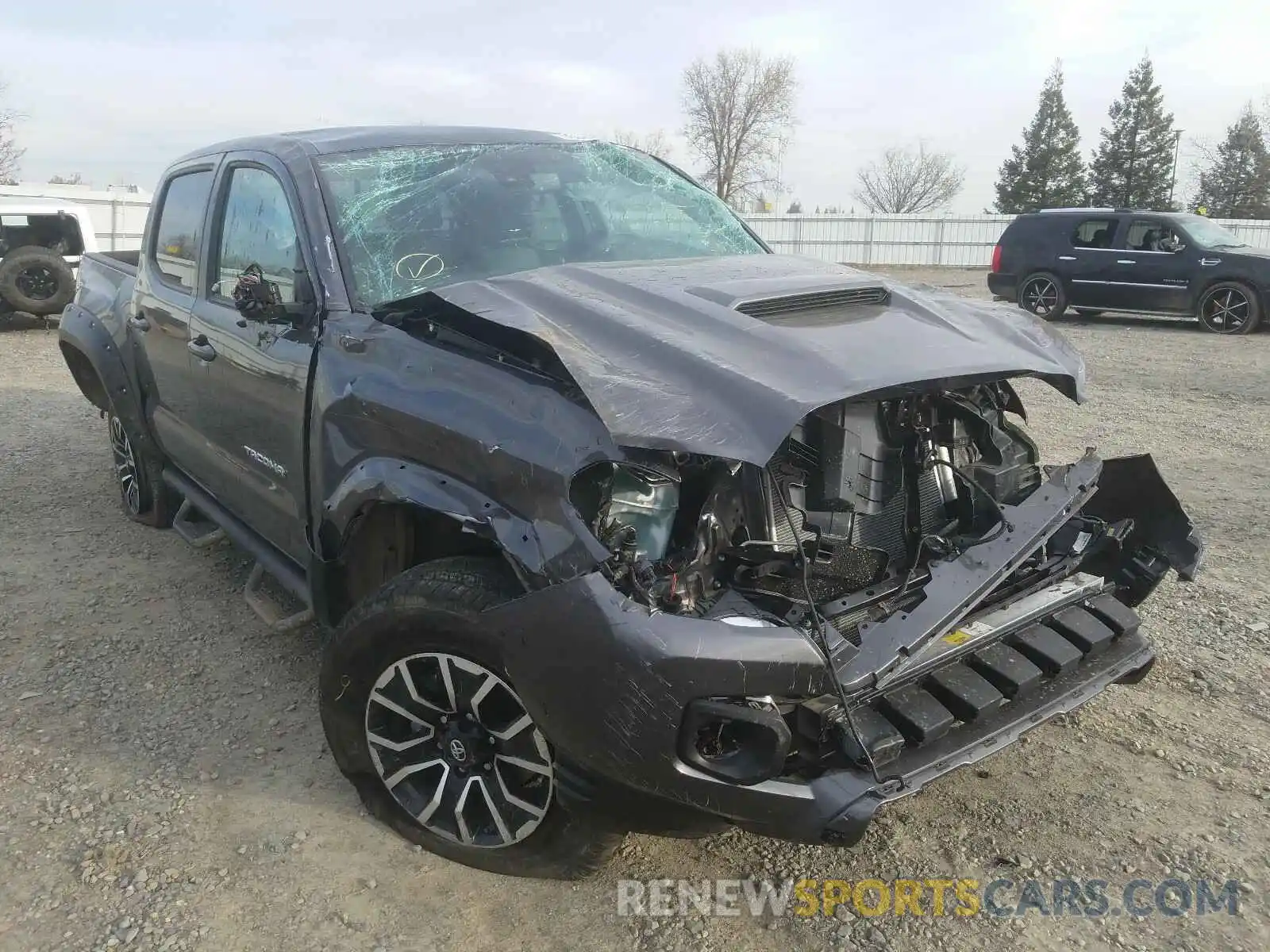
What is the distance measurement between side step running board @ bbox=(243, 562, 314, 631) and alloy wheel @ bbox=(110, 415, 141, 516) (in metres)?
1.59

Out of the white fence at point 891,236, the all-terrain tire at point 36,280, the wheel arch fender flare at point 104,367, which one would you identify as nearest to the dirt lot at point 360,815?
the wheel arch fender flare at point 104,367

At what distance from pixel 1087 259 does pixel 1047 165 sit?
134ft

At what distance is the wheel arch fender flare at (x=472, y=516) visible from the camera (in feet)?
7.20

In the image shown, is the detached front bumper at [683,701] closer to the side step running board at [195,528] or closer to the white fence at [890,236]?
the side step running board at [195,528]

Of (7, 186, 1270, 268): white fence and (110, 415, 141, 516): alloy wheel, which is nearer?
(110, 415, 141, 516): alloy wheel

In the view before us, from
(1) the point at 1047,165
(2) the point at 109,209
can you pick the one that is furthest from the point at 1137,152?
(2) the point at 109,209

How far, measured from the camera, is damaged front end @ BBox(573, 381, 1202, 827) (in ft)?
7.05

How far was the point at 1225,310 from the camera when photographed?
42.8ft

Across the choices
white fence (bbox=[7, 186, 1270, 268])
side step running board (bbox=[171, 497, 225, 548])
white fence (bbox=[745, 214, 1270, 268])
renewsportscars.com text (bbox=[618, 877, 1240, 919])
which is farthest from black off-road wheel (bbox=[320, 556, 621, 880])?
white fence (bbox=[745, 214, 1270, 268])

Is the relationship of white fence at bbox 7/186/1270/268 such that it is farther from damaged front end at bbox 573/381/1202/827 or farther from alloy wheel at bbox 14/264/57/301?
damaged front end at bbox 573/381/1202/827

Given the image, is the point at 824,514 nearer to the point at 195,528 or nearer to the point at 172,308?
the point at 172,308

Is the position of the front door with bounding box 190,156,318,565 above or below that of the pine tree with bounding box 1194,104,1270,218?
below

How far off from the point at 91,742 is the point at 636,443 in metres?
2.35

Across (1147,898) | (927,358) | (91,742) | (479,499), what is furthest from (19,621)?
(1147,898)
